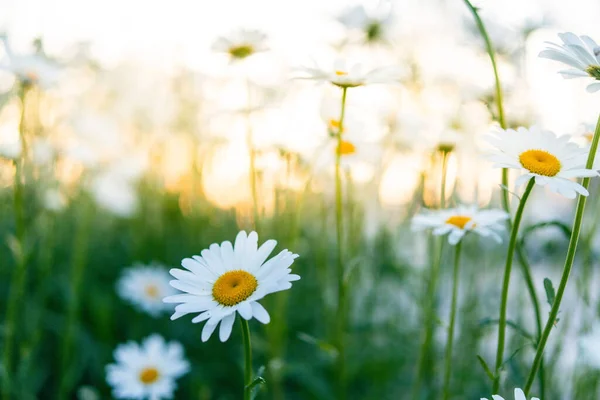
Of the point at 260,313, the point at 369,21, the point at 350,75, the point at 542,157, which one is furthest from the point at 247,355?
the point at 369,21

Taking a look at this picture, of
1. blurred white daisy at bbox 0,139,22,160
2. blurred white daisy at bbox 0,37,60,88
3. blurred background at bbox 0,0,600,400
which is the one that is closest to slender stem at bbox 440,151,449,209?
blurred background at bbox 0,0,600,400

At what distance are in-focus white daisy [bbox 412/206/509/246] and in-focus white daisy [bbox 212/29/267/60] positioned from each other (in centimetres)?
64

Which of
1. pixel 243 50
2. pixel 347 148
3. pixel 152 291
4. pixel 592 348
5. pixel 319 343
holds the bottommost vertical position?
pixel 152 291

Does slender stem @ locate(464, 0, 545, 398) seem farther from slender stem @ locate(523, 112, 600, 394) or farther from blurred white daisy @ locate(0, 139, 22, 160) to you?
blurred white daisy @ locate(0, 139, 22, 160)

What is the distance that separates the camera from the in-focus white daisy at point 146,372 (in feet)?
4.62

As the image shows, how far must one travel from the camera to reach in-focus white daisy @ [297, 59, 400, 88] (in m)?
1.13

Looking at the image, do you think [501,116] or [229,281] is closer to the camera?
[229,281]

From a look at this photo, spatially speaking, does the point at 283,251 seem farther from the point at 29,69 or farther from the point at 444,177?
the point at 29,69

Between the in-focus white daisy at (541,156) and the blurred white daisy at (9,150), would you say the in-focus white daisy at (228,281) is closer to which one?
the in-focus white daisy at (541,156)

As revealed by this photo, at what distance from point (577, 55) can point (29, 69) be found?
4.44 ft

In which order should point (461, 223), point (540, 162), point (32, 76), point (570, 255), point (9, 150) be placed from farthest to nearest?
point (9, 150)
point (32, 76)
point (461, 223)
point (540, 162)
point (570, 255)

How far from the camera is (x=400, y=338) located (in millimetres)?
2365

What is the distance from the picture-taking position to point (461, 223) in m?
1.06

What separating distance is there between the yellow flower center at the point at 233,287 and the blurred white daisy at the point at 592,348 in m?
0.81
